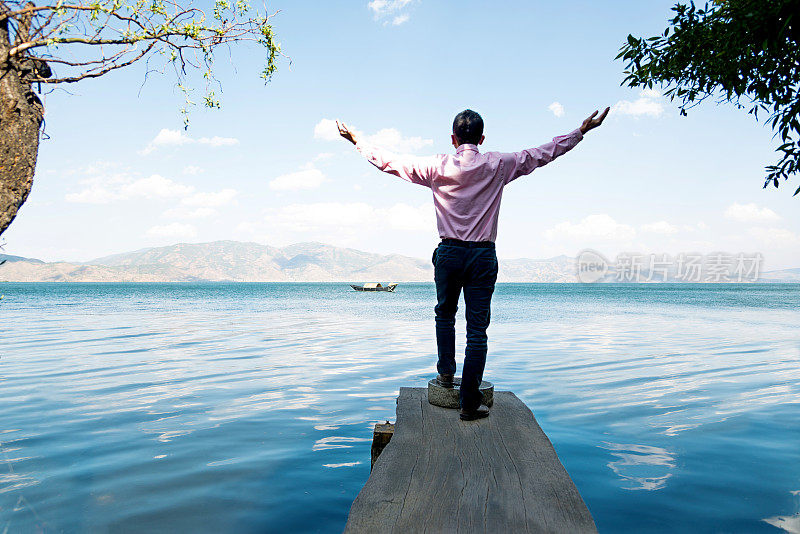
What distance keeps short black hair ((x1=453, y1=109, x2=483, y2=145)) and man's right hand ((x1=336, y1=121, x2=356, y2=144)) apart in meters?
0.98

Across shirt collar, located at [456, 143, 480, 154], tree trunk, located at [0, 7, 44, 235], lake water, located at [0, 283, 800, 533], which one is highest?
shirt collar, located at [456, 143, 480, 154]

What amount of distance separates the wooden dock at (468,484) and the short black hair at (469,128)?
8.64 ft

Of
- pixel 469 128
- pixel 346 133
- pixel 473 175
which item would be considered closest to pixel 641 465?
pixel 473 175

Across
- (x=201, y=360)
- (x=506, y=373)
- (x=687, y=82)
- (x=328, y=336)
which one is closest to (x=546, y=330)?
(x=328, y=336)

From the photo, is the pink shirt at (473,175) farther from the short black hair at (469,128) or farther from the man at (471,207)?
the short black hair at (469,128)

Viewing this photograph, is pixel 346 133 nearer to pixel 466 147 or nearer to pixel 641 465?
pixel 466 147

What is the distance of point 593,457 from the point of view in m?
6.68

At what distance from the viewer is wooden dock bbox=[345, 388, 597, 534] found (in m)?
2.78

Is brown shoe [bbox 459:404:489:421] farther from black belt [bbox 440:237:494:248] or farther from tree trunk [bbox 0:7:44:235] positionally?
tree trunk [bbox 0:7:44:235]

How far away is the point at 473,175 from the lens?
455cm

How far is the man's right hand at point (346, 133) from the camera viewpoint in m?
4.80

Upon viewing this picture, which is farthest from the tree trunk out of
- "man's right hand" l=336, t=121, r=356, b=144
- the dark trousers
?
the dark trousers

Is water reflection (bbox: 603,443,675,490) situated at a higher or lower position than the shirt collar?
lower

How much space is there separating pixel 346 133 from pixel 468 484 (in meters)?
3.22
